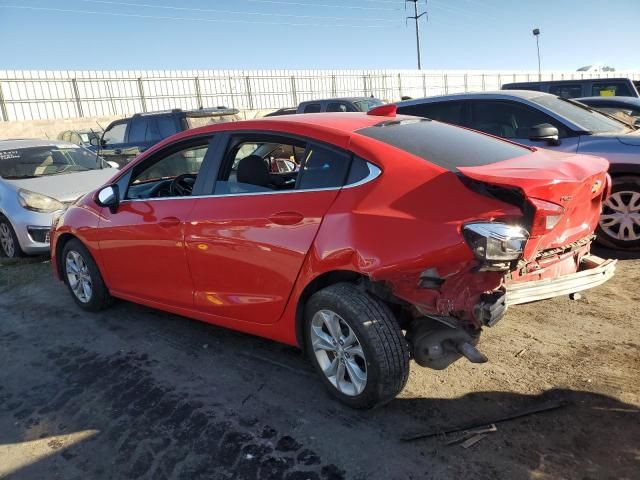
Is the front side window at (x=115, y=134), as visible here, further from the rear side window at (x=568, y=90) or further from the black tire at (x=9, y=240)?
the rear side window at (x=568, y=90)

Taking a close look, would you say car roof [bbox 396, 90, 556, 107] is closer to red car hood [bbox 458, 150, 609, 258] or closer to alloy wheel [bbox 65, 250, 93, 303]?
red car hood [bbox 458, 150, 609, 258]

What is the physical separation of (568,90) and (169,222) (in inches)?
404

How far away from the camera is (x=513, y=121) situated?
6.39 m

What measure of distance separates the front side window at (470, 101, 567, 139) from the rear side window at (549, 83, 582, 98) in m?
5.62

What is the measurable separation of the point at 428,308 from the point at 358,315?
0.37m

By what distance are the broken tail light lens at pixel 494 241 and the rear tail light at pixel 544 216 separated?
135mm

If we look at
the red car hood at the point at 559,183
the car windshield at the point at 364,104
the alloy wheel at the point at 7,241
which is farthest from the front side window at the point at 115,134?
the red car hood at the point at 559,183

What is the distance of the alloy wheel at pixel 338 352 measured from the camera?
9.85ft

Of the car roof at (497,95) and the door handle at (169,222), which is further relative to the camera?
the car roof at (497,95)

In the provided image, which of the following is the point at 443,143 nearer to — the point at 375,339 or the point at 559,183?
the point at 559,183

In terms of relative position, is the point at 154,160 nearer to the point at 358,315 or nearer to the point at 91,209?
the point at 91,209

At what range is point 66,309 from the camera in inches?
204

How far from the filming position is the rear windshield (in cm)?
313

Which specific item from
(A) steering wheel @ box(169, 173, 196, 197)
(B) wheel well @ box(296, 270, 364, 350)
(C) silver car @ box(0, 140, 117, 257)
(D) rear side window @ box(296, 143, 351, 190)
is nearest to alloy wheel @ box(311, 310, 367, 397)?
(B) wheel well @ box(296, 270, 364, 350)
